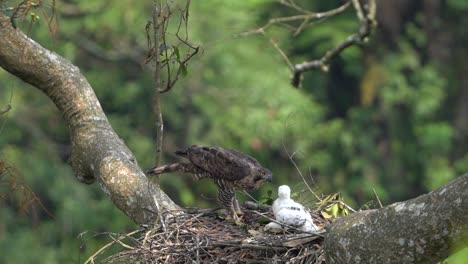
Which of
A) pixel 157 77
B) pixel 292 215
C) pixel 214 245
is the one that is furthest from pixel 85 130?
pixel 292 215

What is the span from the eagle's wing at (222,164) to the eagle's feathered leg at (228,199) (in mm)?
52

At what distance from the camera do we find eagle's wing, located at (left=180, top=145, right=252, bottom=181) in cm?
648

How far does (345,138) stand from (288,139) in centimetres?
252

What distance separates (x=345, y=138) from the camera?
2052 centimetres

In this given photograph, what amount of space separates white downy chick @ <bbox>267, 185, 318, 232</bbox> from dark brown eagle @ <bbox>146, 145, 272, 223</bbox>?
186 mm

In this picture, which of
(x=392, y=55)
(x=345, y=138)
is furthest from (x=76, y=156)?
(x=392, y=55)

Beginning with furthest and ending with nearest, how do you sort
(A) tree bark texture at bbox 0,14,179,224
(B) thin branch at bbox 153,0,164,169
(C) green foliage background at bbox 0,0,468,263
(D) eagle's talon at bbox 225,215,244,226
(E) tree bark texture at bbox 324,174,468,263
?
1. (C) green foliage background at bbox 0,0,468,263
2. (D) eagle's talon at bbox 225,215,244,226
3. (A) tree bark texture at bbox 0,14,179,224
4. (B) thin branch at bbox 153,0,164,169
5. (E) tree bark texture at bbox 324,174,468,263

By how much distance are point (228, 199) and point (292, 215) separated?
17.3 inches

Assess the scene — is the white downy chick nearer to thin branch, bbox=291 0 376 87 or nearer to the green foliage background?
thin branch, bbox=291 0 376 87

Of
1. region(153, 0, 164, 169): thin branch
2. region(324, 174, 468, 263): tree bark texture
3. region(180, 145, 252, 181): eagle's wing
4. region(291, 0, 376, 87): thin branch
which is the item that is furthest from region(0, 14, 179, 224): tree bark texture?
region(324, 174, 468, 263): tree bark texture

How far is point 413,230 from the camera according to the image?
4.43m

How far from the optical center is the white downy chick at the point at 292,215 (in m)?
6.06

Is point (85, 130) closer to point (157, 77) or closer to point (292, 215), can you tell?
point (157, 77)

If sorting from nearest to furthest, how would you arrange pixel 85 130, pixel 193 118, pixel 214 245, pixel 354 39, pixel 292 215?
pixel 214 245 → pixel 292 215 → pixel 85 130 → pixel 354 39 → pixel 193 118
